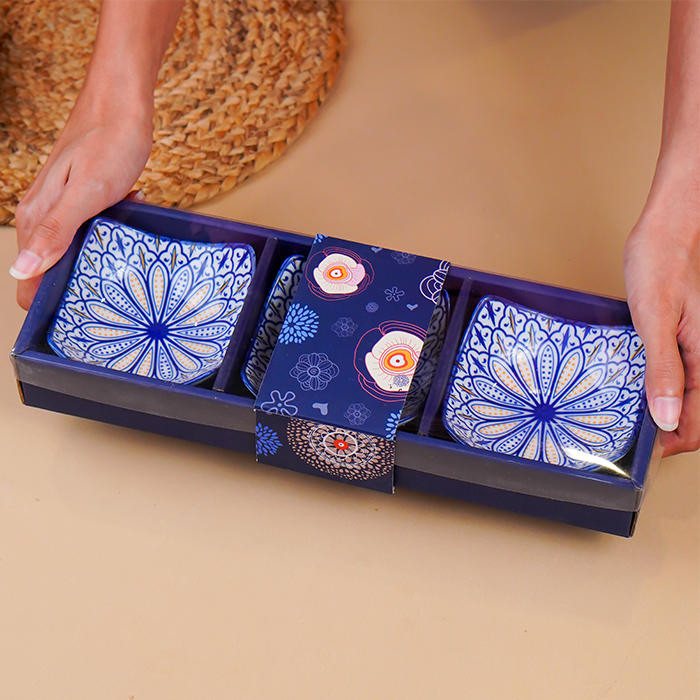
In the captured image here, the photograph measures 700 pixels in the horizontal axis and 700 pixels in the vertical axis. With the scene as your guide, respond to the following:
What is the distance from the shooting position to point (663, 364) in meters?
0.86

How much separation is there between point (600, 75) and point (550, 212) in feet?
1.01

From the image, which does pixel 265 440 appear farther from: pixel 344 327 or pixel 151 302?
pixel 151 302

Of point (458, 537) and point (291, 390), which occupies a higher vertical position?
point (291, 390)

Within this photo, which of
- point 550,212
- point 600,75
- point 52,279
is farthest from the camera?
point 600,75

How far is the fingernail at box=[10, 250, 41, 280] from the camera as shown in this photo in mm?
925

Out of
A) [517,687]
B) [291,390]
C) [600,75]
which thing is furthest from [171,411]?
[600,75]

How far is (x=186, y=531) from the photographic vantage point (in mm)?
929

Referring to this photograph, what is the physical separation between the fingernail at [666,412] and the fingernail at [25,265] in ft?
2.21

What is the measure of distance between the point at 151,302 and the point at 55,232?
138mm

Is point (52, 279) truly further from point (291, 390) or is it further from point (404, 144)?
point (404, 144)

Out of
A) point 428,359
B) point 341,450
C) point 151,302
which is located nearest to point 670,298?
point 428,359

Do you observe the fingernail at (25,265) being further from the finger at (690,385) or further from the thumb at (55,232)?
the finger at (690,385)

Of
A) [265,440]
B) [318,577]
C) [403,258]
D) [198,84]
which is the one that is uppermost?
[198,84]

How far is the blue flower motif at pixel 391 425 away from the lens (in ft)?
2.69
